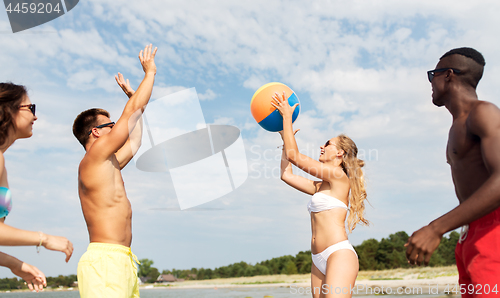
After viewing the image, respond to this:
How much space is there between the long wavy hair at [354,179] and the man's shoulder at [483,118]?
96.4 inches

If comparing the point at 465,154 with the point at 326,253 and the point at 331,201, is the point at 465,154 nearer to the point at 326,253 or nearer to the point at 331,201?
the point at 331,201

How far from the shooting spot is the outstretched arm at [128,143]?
4.72 meters

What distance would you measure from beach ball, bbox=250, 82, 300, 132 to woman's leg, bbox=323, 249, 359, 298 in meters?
2.14

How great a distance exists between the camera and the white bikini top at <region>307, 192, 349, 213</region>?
4.69 metres

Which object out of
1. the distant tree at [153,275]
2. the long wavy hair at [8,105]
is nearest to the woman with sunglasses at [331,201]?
the long wavy hair at [8,105]

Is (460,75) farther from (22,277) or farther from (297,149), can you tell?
(22,277)

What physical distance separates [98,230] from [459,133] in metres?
3.52

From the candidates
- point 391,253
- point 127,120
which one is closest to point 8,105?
point 127,120

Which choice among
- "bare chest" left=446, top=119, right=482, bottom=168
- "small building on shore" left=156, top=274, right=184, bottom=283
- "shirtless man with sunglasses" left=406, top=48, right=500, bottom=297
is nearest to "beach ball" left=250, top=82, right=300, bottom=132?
"shirtless man with sunglasses" left=406, top=48, right=500, bottom=297

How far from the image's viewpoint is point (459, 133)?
2.96 metres

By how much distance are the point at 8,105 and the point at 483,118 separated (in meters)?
3.93

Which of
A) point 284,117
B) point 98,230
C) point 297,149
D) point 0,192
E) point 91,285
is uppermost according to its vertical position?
point 284,117

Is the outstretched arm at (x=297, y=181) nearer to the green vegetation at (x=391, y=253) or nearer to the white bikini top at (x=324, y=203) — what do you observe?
the white bikini top at (x=324, y=203)

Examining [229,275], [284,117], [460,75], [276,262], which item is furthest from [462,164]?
[229,275]
